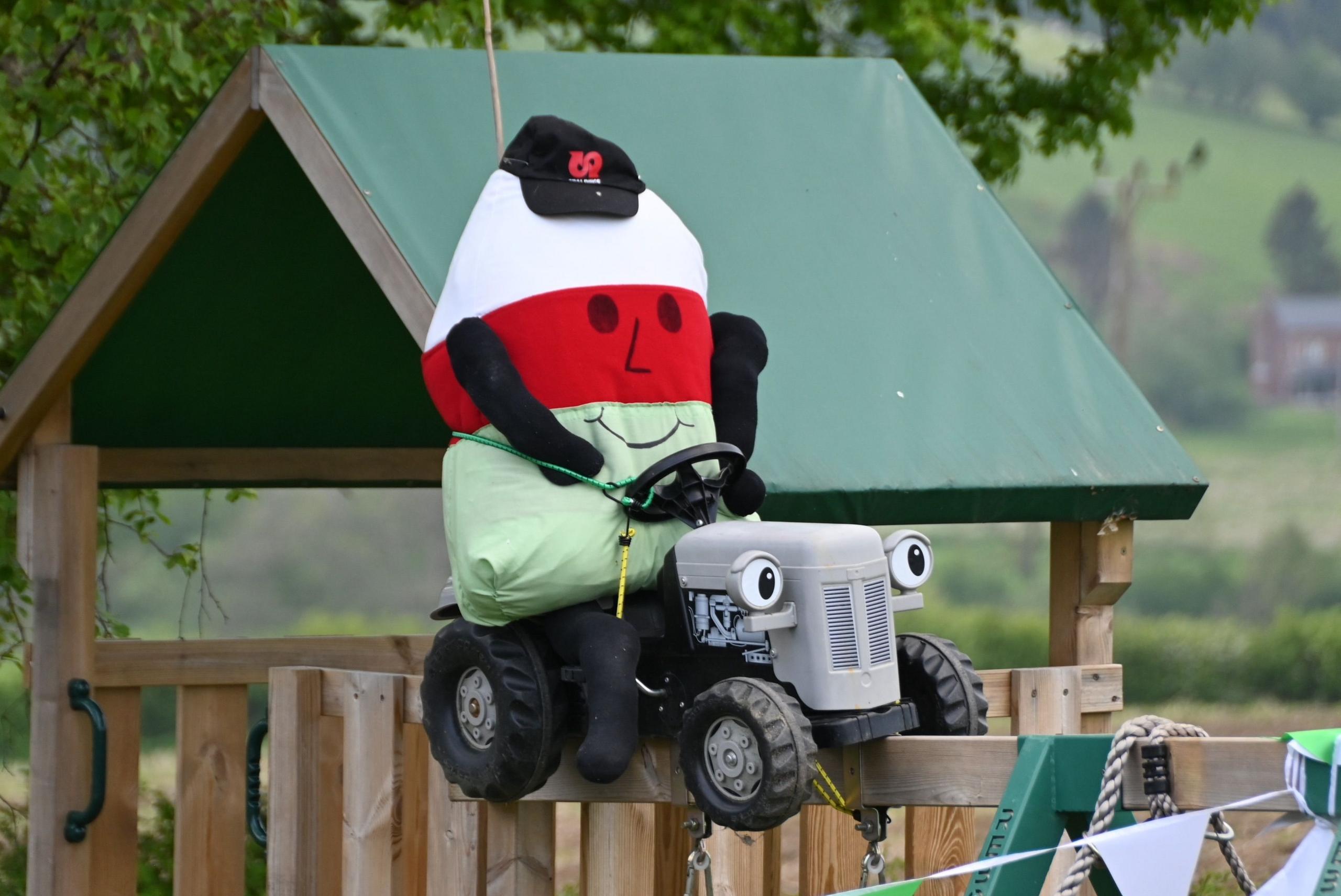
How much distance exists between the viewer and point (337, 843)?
476 centimetres

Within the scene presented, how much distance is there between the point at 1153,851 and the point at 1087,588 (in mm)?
1976

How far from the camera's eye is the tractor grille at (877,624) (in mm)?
2523

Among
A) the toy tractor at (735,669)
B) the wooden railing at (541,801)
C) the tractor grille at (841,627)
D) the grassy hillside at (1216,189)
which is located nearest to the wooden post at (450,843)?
the wooden railing at (541,801)

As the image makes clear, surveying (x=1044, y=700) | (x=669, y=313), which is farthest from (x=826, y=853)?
(x=669, y=313)

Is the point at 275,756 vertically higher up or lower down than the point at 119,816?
higher up

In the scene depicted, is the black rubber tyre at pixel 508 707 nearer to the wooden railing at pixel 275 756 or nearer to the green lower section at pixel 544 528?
the green lower section at pixel 544 528

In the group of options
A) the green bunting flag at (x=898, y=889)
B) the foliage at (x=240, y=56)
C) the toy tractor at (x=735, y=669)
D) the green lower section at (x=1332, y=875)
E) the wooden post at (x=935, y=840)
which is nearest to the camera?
the green lower section at (x=1332, y=875)

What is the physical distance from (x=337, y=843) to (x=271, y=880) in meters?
0.80

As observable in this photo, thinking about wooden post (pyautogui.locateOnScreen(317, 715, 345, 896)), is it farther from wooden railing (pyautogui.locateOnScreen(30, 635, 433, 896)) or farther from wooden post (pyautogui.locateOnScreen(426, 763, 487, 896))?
wooden post (pyautogui.locateOnScreen(426, 763, 487, 896))

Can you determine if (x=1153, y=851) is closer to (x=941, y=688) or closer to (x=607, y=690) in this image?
(x=941, y=688)

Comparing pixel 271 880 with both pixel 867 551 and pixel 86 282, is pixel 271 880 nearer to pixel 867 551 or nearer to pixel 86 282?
pixel 86 282

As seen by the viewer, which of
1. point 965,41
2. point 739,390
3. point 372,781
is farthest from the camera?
point 965,41

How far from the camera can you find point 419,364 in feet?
17.7

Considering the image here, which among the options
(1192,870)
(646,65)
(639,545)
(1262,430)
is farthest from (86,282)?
(1262,430)
